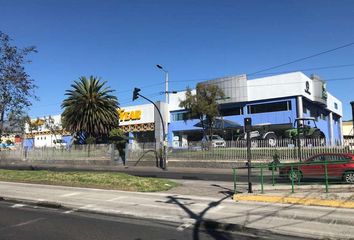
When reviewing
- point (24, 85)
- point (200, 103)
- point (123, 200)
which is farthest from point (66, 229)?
point (200, 103)

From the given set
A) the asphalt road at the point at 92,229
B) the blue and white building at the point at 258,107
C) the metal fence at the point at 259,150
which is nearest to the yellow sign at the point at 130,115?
the blue and white building at the point at 258,107

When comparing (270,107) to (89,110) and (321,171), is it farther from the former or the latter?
(321,171)

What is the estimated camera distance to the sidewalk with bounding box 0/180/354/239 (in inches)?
369

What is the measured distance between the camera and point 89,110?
51094 millimetres

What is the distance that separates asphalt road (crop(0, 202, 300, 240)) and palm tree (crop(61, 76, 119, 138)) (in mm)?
39952

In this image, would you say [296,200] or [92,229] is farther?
[296,200]

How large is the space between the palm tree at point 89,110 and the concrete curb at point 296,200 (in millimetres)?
39177

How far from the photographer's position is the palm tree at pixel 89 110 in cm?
5121

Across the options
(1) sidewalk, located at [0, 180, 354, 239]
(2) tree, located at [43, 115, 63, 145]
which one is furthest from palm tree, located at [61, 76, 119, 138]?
(1) sidewalk, located at [0, 180, 354, 239]

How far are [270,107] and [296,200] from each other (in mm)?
41774

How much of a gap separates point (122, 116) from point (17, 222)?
6069cm

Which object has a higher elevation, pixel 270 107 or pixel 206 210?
pixel 270 107

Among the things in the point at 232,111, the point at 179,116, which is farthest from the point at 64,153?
the point at 232,111

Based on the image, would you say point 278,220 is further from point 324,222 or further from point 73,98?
point 73,98
